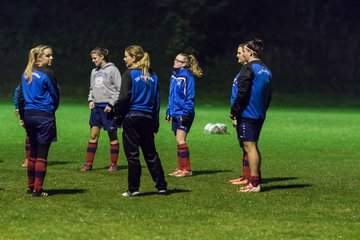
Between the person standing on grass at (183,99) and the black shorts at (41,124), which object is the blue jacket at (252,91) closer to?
the person standing on grass at (183,99)

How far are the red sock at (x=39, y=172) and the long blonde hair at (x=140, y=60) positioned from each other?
1.56 m

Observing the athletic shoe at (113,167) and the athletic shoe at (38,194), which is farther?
the athletic shoe at (113,167)

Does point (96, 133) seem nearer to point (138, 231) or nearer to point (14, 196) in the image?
point (14, 196)

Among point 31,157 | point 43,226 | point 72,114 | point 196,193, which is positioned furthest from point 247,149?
point 72,114

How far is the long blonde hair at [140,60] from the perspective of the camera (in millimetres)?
11008

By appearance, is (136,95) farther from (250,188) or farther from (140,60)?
(250,188)

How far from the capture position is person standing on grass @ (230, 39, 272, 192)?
457 inches

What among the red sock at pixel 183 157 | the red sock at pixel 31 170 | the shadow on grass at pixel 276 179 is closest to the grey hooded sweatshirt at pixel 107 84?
the red sock at pixel 183 157

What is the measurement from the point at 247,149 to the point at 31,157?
8.89 feet

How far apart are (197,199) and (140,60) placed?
70.2 inches

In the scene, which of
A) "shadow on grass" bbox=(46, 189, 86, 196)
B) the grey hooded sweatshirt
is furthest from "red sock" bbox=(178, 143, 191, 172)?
"shadow on grass" bbox=(46, 189, 86, 196)

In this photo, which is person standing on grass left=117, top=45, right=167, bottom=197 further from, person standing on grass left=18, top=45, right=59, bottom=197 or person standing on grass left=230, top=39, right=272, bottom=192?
person standing on grass left=230, top=39, right=272, bottom=192

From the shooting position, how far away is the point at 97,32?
5081 centimetres

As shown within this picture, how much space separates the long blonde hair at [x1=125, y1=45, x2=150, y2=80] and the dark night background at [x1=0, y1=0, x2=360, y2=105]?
36.2 m
